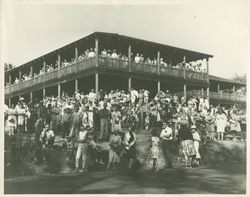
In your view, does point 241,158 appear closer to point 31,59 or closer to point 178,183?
point 178,183

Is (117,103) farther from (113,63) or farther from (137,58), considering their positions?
(137,58)

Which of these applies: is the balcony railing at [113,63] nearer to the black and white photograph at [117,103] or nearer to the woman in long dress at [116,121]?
the black and white photograph at [117,103]

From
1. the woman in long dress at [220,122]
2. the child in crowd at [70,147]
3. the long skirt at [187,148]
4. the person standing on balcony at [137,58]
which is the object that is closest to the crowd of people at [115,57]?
the person standing on balcony at [137,58]

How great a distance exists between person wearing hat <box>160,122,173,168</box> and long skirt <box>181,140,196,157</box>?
219 mm

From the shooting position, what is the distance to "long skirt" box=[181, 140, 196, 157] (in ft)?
25.0

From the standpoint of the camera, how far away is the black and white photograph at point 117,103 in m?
7.23

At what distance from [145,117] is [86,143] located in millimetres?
1246

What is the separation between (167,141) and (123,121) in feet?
2.69

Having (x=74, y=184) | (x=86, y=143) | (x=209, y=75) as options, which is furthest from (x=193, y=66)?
(x=74, y=184)

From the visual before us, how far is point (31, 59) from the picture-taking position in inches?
300

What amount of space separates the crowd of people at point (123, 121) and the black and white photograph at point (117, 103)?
18mm

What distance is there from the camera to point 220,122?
827cm

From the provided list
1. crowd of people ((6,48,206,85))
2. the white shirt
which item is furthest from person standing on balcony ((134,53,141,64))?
the white shirt

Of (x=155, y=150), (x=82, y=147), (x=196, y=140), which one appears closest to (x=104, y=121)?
(x=82, y=147)
